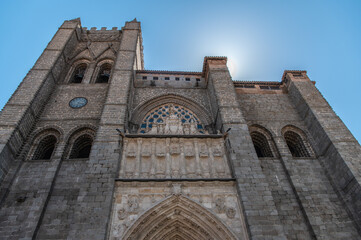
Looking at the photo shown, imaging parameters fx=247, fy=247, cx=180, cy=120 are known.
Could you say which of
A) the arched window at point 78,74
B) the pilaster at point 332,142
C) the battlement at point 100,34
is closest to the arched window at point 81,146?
the arched window at point 78,74

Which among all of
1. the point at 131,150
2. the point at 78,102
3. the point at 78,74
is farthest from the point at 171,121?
the point at 78,74

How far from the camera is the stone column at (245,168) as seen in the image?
591 centimetres

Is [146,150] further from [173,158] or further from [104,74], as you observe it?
[104,74]

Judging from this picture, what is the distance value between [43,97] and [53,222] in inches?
214

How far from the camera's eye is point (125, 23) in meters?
14.8

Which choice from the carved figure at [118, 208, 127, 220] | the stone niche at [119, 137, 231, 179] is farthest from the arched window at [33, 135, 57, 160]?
the carved figure at [118, 208, 127, 220]

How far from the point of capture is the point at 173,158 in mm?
7566

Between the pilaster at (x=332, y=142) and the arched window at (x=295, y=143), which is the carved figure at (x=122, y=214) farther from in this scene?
the arched window at (x=295, y=143)

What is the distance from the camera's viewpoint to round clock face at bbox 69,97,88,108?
9984 mm

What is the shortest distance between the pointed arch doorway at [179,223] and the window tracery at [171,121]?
9.05ft

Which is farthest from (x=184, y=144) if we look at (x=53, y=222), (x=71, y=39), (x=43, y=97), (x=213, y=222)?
(x=71, y=39)

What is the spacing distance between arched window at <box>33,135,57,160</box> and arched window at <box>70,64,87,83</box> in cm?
414

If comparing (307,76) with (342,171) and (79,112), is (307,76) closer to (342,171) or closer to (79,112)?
(342,171)

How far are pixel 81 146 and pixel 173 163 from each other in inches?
154
